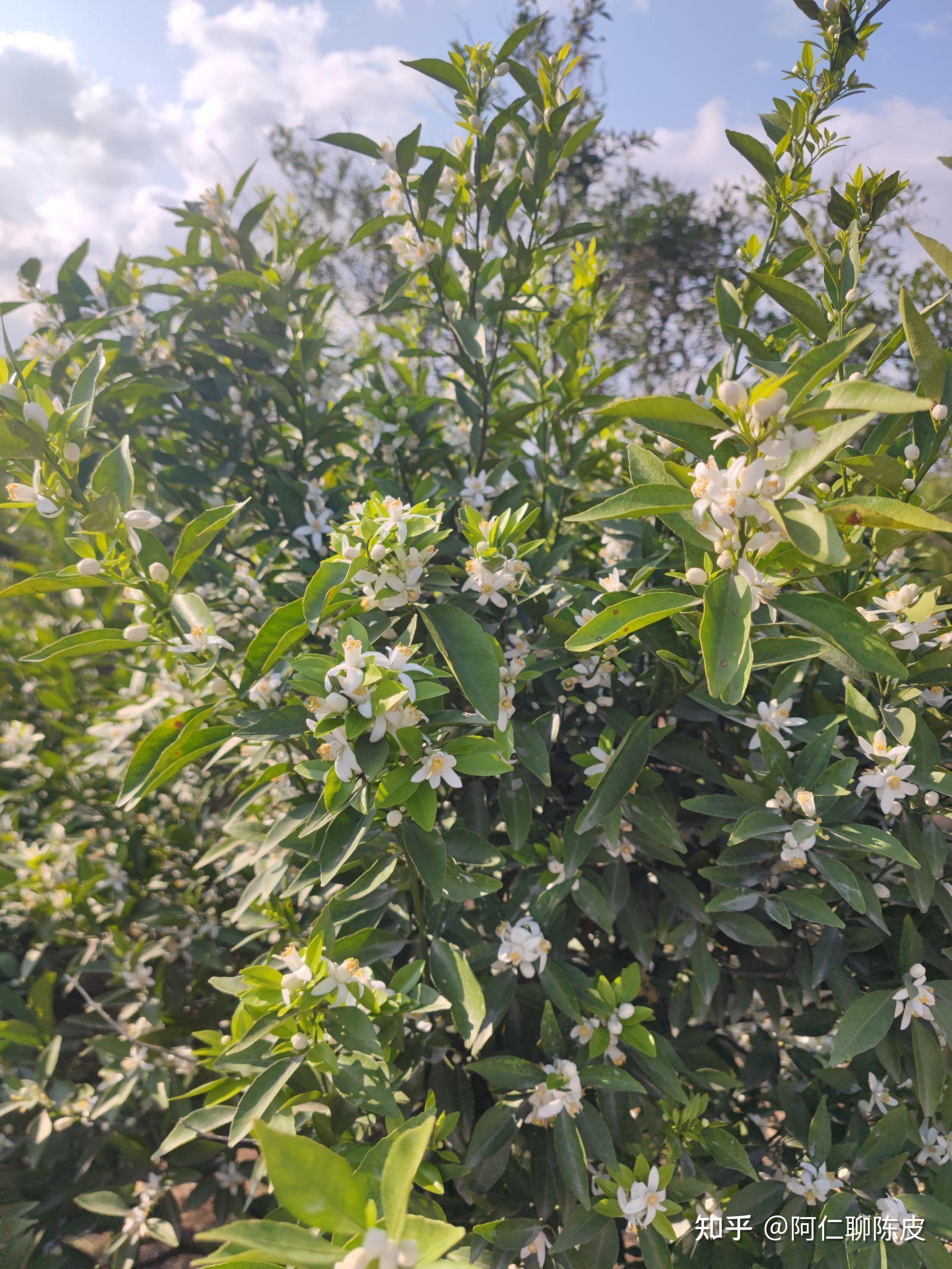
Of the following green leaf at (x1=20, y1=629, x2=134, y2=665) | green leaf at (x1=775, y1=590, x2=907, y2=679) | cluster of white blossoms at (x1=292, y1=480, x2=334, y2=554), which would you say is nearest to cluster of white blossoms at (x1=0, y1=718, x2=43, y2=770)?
cluster of white blossoms at (x1=292, y1=480, x2=334, y2=554)

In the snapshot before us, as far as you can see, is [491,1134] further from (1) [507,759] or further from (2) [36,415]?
(2) [36,415]

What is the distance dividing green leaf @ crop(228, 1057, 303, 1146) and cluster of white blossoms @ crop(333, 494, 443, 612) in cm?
62

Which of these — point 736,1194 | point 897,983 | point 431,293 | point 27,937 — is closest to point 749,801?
point 897,983

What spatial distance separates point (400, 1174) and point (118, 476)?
1.03 metres

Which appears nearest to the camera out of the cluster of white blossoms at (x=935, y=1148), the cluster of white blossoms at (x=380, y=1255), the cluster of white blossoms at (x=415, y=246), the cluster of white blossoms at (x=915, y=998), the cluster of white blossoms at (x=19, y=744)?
the cluster of white blossoms at (x=380, y=1255)

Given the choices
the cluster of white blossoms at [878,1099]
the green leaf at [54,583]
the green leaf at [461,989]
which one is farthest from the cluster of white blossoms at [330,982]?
the cluster of white blossoms at [878,1099]

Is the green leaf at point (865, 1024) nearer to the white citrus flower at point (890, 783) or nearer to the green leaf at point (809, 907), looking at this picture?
the green leaf at point (809, 907)

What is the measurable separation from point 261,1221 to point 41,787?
6.69ft

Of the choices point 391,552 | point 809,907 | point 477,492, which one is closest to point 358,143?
point 477,492

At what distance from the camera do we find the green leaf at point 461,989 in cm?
106

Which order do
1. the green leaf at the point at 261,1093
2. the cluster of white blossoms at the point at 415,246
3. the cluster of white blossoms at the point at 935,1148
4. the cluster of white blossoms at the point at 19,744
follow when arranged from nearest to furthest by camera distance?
the green leaf at the point at 261,1093, the cluster of white blossoms at the point at 935,1148, the cluster of white blossoms at the point at 415,246, the cluster of white blossoms at the point at 19,744

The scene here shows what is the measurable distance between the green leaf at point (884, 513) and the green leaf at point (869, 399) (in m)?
0.11

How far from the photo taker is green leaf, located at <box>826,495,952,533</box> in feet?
2.31

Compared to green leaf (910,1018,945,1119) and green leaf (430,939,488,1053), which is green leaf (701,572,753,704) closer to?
green leaf (430,939,488,1053)
